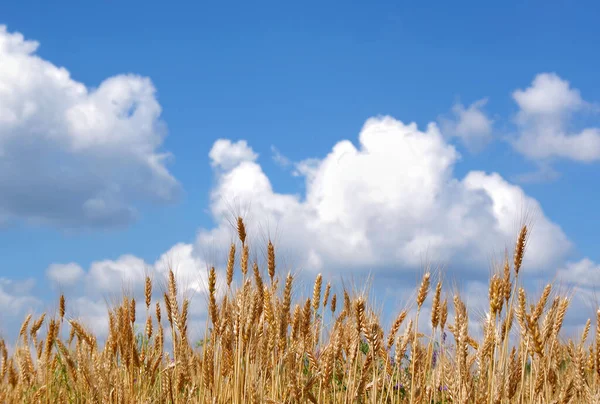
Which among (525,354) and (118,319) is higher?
(118,319)

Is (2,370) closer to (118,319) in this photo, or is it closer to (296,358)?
(118,319)

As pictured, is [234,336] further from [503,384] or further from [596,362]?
[596,362]

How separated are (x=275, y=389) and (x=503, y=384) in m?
1.67

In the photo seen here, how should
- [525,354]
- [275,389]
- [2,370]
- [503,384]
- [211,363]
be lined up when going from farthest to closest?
[2,370] → [211,363] → [275,389] → [525,354] → [503,384]

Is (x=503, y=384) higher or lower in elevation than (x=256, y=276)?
lower

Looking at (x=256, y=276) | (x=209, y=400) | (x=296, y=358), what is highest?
(x=256, y=276)

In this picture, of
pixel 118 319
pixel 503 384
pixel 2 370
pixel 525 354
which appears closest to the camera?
pixel 503 384

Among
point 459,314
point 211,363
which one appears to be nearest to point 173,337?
point 211,363

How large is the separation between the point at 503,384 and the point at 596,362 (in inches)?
43.1

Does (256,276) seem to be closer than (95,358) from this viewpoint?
Yes

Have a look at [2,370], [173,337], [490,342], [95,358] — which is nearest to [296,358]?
[173,337]

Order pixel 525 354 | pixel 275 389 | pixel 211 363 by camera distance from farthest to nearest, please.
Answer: pixel 211 363 → pixel 275 389 → pixel 525 354

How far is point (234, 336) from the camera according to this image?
519 centimetres

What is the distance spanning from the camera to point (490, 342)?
462 cm
